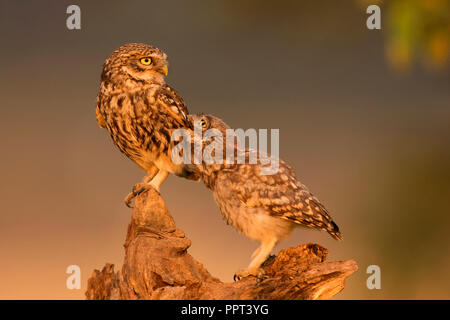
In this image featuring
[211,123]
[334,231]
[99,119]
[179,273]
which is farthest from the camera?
[99,119]

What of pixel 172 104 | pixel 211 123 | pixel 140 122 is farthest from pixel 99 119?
pixel 211 123

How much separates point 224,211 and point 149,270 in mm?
501

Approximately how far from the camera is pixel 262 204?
9.23 ft

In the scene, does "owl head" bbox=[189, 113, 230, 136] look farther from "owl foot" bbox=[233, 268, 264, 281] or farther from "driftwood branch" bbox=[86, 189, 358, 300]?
"owl foot" bbox=[233, 268, 264, 281]

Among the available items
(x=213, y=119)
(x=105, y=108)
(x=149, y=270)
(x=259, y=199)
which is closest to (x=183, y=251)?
(x=149, y=270)

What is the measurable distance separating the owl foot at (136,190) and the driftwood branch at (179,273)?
135 mm

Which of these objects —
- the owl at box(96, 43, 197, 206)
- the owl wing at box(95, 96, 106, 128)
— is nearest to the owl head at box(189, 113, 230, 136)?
the owl at box(96, 43, 197, 206)

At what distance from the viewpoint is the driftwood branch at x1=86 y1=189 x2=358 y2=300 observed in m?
2.54

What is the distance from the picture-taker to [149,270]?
263 centimetres

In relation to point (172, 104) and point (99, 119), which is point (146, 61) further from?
point (99, 119)

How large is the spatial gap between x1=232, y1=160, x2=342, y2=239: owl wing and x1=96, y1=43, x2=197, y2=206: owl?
18.3 inches

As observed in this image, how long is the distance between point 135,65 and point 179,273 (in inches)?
41.6

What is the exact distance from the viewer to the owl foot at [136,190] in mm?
3020
